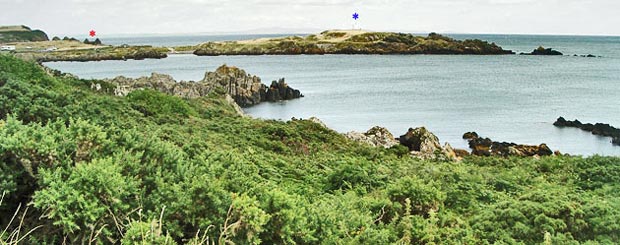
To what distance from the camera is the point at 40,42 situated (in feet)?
321

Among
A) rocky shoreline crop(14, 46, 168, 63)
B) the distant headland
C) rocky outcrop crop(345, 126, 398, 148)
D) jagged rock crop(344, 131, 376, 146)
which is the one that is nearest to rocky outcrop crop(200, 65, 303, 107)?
rocky outcrop crop(345, 126, 398, 148)

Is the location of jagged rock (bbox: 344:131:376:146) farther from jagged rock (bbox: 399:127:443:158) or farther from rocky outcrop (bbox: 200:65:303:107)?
rocky outcrop (bbox: 200:65:303:107)

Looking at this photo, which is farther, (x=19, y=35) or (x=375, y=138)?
(x=19, y=35)

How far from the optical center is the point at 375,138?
2181 centimetres

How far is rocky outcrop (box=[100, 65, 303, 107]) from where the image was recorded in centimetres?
A: 3403

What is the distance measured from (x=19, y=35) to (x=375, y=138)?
72.3 meters

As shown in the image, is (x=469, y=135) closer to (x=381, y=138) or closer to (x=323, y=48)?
(x=381, y=138)

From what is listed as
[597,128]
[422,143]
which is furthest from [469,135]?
[597,128]

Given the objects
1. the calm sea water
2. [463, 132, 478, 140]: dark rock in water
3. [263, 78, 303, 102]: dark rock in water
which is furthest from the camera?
[263, 78, 303, 102]: dark rock in water

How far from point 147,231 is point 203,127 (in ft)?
39.2

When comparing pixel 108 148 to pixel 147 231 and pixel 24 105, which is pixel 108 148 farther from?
pixel 24 105

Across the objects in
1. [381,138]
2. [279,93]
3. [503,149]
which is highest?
[381,138]

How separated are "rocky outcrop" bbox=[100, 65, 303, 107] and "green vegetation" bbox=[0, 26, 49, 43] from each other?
1234 inches

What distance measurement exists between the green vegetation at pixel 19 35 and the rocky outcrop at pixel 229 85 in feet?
103
